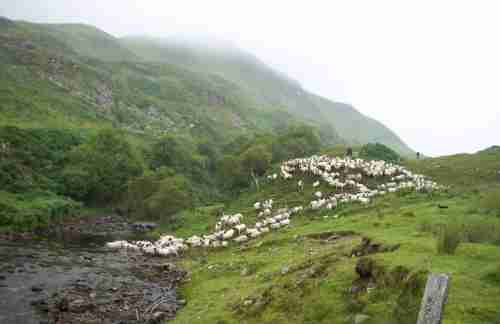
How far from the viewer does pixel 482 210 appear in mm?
25875

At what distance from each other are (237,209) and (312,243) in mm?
26116

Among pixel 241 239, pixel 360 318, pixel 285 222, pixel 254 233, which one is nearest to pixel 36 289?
pixel 241 239

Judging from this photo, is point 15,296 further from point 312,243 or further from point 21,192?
point 21,192

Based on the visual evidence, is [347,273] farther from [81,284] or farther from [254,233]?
[254,233]

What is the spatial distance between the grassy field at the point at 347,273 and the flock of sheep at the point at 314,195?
384 cm

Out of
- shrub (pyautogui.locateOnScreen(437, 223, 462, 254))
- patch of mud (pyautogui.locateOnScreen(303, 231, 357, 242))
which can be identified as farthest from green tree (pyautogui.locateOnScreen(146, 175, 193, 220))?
shrub (pyautogui.locateOnScreen(437, 223, 462, 254))

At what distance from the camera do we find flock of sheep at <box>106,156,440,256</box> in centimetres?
4053

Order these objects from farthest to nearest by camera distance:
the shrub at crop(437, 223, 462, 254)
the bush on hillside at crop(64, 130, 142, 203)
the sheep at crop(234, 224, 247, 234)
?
the bush on hillside at crop(64, 130, 142, 203) < the sheep at crop(234, 224, 247, 234) < the shrub at crop(437, 223, 462, 254)

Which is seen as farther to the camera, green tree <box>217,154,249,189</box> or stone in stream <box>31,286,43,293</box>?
green tree <box>217,154,249,189</box>

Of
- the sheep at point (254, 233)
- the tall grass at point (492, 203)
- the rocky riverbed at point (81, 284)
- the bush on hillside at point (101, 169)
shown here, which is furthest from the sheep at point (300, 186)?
the bush on hillside at point (101, 169)

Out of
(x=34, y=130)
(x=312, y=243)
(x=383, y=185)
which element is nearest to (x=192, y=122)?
(x=34, y=130)

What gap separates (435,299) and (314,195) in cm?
4242

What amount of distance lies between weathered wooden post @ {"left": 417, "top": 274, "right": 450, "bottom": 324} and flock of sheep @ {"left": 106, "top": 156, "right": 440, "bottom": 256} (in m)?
31.9

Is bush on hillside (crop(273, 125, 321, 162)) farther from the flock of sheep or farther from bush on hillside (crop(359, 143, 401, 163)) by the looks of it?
the flock of sheep
